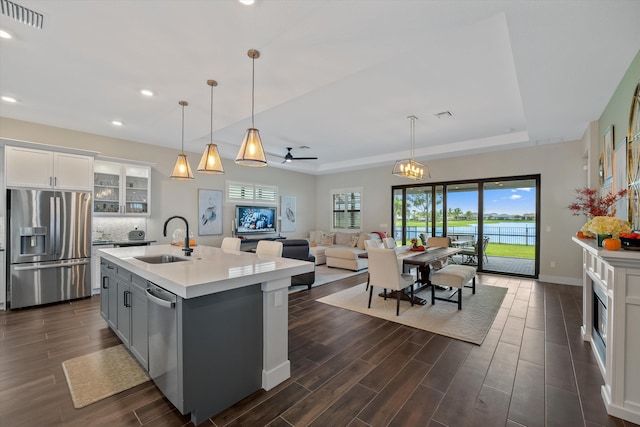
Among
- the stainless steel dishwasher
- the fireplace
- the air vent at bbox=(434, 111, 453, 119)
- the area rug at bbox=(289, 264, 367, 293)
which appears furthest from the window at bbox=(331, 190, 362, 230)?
the stainless steel dishwasher

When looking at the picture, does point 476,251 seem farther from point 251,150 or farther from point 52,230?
point 52,230

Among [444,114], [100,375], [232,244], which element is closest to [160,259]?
[232,244]

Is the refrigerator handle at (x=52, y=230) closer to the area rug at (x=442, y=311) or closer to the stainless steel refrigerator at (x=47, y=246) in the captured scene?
the stainless steel refrigerator at (x=47, y=246)

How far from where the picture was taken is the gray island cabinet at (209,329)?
1.74 metres

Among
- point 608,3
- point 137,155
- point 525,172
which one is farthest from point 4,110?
point 525,172

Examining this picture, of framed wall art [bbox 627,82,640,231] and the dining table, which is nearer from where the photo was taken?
framed wall art [bbox 627,82,640,231]

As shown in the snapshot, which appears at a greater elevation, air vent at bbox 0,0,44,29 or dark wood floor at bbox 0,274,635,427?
air vent at bbox 0,0,44,29

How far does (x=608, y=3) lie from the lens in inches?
73.6

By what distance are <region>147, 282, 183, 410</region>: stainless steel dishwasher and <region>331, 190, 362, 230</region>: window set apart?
6.97 m

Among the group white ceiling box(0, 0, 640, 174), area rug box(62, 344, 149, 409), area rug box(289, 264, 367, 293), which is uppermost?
white ceiling box(0, 0, 640, 174)

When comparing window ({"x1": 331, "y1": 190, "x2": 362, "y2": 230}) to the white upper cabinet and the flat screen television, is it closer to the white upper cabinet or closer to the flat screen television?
the flat screen television

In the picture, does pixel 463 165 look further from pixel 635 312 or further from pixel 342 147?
pixel 635 312

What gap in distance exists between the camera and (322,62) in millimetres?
2635

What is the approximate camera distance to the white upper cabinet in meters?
3.92
